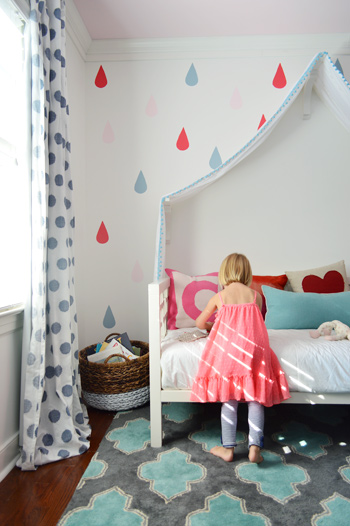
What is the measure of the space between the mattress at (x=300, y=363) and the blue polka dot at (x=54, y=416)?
0.50 meters

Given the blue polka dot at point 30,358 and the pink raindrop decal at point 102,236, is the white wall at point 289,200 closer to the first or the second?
the pink raindrop decal at point 102,236

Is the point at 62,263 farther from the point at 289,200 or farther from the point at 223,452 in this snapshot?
the point at 289,200

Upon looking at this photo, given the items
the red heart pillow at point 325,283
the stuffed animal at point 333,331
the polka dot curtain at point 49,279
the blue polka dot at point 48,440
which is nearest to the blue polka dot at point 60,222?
the polka dot curtain at point 49,279

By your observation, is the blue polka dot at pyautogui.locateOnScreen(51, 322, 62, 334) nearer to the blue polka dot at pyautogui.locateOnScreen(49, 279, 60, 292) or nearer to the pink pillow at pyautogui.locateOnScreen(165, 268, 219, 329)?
the blue polka dot at pyautogui.locateOnScreen(49, 279, 60, 292)

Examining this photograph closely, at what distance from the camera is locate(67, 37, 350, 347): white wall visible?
2.80 m

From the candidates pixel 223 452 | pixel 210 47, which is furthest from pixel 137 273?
pixel 210 47

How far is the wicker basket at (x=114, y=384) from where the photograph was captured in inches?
88.0

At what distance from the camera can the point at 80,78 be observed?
275 centimetres

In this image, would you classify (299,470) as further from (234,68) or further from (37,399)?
(234,68)

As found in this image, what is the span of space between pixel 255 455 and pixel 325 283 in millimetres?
1303

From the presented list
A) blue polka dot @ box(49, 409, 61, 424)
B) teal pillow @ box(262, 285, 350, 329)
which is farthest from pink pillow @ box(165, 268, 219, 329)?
blue polka dot @ box(49, 409, 61, 424)

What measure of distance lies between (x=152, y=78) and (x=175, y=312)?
1677 mm

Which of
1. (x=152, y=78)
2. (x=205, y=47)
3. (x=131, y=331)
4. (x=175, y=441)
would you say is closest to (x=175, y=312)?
(x=131, y=331)

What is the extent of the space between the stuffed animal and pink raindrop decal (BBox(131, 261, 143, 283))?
127 centimetres
